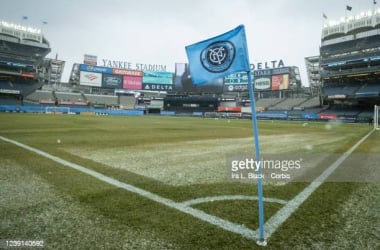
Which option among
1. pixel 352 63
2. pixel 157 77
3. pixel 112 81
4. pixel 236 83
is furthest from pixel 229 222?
pixel 157 77

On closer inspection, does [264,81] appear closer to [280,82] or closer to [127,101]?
[280,82]

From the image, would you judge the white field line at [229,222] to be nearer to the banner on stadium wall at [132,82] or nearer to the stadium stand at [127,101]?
the stadium stand at [127,101]

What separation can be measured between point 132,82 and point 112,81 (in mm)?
6989

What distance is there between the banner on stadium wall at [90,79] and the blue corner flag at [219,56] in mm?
88753

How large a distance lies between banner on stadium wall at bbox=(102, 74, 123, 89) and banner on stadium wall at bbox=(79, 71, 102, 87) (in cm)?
148

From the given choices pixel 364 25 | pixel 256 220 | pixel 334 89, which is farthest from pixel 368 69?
pixel 256 220

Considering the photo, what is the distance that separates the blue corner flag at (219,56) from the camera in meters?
3.33

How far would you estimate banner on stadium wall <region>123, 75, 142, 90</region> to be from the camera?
90.6 m

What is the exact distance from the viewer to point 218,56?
3.48 m

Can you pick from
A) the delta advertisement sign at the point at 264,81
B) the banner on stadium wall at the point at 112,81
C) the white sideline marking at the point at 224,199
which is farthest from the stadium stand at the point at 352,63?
the banner on stadium wall at the point at 112,81

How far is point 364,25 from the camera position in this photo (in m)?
61.2

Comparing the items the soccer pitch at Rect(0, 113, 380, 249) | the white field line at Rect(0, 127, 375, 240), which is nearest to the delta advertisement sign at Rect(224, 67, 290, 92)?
the soccer pitch at Rect(0, 113, 380, 249)

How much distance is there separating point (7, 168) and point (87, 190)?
3.15 metres

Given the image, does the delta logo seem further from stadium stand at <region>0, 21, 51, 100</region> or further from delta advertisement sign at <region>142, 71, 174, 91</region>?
delta advertisement sign at <region>142, 71, 174, 91</region>
